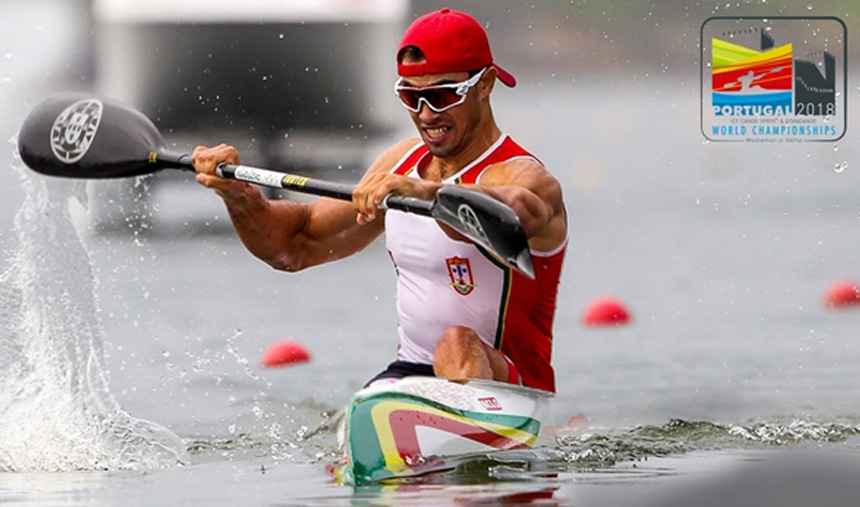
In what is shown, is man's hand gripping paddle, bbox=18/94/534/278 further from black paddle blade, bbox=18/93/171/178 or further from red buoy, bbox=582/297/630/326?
red buoy, bbox=582/297/630/326

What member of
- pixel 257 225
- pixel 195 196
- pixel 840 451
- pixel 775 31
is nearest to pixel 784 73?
pixel 775 31

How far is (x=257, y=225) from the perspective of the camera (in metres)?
6.03

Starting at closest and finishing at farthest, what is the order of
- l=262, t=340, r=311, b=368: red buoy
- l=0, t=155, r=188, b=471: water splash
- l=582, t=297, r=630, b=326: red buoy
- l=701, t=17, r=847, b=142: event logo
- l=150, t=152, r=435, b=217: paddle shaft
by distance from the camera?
l=150, t=152, r=435, b=217: paddle shaft < l=0, t=155, r=188, b=471: water splash < l=262, t=340, r=311, b=368: red buoy < l=582, t=297, r=630, b=326: red buoy < l=701, t=17, r=847, b=142: event logo

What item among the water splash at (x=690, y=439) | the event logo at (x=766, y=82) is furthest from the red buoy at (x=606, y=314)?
the water splash at (x=690, y=439)

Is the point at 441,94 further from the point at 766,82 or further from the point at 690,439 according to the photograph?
the point at 766,82

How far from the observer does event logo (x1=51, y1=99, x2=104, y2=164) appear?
6.62 meters

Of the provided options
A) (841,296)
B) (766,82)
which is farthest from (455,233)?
(766,82)

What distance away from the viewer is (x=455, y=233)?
5598mm

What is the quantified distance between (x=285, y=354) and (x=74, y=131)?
301 centimetres

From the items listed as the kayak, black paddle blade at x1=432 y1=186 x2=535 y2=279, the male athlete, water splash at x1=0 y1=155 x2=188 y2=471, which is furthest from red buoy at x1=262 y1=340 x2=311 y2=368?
black paddle blade at x1=432 y1=186 x2=535 y2=279

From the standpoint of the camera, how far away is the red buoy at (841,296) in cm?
1077

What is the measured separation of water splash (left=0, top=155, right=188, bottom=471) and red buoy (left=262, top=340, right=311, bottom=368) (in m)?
1.82

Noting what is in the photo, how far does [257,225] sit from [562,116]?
58.8ft

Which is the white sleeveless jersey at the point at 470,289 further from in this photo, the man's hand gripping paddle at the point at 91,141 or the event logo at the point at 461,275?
the man's hand gripping paddle at the point at 91,141
